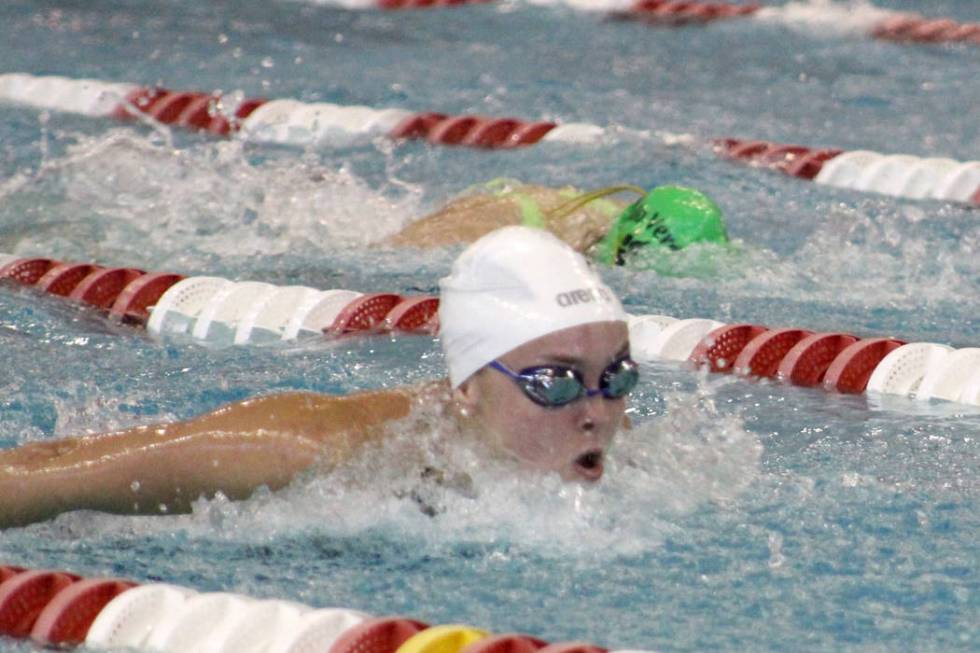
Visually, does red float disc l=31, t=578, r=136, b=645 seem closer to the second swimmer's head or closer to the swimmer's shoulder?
the swimmer's shoulder

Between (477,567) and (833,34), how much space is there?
6.24 m

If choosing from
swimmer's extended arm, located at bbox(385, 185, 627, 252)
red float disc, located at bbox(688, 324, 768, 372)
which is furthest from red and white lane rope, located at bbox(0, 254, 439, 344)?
red float disc, located at bbox(688, 324, 768, 372)

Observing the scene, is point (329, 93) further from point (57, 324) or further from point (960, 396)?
A: point (960, 396)

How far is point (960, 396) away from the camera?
365cm

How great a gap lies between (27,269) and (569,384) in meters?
2.38

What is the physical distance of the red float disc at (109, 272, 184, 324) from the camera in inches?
168

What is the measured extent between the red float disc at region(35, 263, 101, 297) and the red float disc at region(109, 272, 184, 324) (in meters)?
0.17

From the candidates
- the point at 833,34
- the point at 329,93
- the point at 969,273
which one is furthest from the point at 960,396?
the point at 833,34

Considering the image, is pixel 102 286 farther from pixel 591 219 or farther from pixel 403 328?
pixel 591 219

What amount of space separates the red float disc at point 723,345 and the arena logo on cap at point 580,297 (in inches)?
46.0

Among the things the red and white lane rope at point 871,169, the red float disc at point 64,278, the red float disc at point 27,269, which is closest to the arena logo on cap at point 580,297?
the red float disc at point 64,278

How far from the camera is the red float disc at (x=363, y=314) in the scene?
13.6 ft

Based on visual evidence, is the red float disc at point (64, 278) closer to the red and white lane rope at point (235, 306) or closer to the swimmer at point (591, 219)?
the red and white lane rope at point (235, 306)

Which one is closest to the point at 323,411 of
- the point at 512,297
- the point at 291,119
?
the point at 512,297
